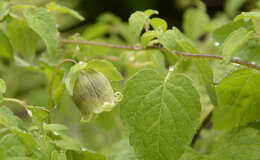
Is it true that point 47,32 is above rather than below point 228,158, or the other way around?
above

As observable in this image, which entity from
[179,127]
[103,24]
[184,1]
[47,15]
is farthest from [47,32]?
[184,1]

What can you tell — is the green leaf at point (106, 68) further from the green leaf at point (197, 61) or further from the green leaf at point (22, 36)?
the green leaf at point (22, 36)

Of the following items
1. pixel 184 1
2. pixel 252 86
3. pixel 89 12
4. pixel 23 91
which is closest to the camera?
pixel 252 86

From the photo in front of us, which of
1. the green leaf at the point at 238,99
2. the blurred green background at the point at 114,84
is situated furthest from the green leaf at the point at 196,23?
the green leaf at the point at 238,99

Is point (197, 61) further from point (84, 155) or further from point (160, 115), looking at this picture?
point (84, 155)

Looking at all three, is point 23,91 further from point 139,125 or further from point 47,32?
point 139,125

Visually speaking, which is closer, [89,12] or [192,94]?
[192,94]
